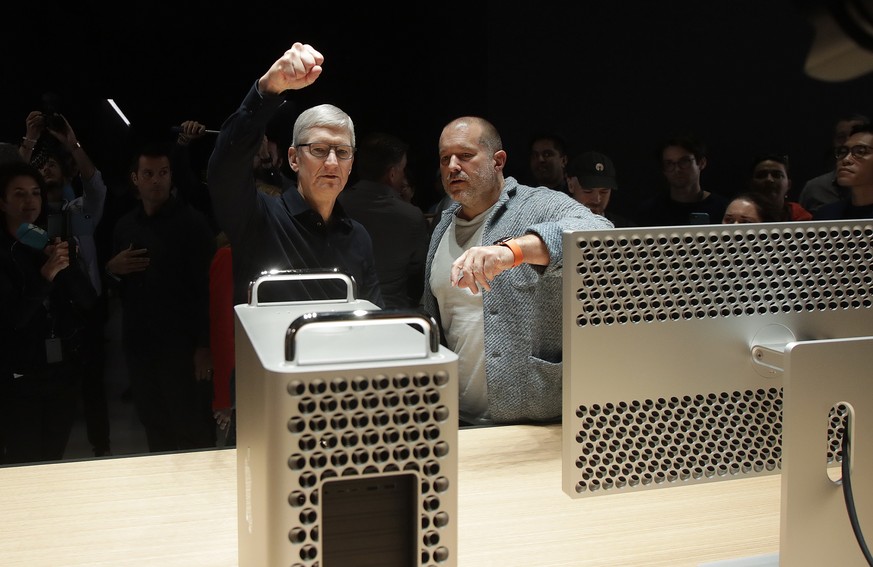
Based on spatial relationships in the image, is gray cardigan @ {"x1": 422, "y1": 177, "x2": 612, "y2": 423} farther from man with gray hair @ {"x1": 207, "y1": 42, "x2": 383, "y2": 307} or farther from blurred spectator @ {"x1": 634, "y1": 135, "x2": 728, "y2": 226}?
blurred spectator @ {"x1": 634, "y1": 135, "x2": 728, "y2": 226}

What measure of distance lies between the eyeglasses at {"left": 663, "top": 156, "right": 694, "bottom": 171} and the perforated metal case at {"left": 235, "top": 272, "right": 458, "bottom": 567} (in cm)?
263

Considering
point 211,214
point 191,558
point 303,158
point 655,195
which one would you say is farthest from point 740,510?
point 655,195

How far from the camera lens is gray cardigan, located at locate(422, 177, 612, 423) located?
1.91 metres

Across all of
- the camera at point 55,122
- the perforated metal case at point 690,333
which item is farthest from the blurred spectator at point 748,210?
the camera at point 55,122

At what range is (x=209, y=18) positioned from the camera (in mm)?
2709

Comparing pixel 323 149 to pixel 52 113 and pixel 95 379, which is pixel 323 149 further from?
pixel 95 379

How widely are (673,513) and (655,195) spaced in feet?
6.94

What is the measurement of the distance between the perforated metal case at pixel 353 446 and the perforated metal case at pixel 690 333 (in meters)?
0.23

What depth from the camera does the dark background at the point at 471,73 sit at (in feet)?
8.74

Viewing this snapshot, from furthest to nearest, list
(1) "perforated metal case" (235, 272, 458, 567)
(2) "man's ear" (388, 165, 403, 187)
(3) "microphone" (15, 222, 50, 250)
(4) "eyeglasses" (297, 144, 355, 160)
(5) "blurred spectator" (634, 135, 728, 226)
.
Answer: (5) "blurred spectator" (634, 135, 728, 226) → (2) "man's ear" (388, 165, 403, 187) → (3) "microphone" (15, 222, 50, 250) → (4) "eyeglasses" (297, 144, 355, 160) → (1) "perforated metal case" (235, 272, 458, 567)

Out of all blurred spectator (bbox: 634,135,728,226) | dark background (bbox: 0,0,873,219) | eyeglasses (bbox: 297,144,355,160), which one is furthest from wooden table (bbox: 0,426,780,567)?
blurred spectator (bbox: 634,135,728,226)

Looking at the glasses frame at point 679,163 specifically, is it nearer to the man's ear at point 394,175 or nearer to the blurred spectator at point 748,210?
the blurred spectator at point 748,210

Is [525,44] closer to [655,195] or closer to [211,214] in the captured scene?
[655,195]

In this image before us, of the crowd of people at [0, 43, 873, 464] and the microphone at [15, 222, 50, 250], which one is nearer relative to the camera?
the crowd of people at [0, 43, 873, 464]
